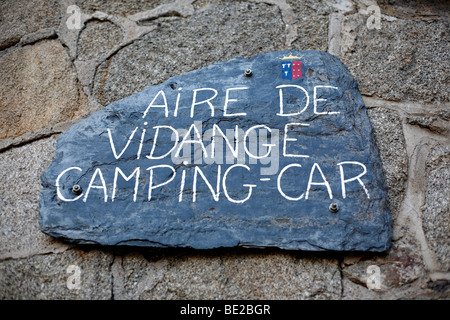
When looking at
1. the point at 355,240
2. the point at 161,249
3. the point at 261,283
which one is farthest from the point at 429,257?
the point at 161,249

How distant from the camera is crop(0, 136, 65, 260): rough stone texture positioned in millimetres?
1305

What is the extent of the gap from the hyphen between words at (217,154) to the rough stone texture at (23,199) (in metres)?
0.14

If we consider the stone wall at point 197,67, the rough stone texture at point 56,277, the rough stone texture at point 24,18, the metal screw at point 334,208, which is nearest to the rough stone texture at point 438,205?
the stone wall at point 197,67

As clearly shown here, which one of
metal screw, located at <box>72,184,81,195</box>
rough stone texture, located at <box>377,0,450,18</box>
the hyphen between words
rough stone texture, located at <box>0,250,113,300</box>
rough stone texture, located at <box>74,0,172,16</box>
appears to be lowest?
rough stone texture, located at <box>0,250,113,300</box>

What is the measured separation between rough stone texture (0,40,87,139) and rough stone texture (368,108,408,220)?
3.31 feet

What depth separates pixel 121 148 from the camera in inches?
53.8

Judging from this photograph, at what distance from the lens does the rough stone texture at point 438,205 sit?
48.2 inches

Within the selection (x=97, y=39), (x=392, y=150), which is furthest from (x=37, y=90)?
(x=392, y=150)

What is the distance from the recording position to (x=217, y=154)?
1336 mm

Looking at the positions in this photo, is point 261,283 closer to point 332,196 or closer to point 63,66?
point 332,196

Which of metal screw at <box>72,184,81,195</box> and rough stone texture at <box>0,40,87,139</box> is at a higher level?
rough stone texture at <box>0,40,87,139</box>

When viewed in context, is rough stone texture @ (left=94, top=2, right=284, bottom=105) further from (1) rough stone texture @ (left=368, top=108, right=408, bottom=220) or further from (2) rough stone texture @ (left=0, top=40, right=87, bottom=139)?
(1) rough stone texture @ (left=368, top=108, right=408, bottom=220)

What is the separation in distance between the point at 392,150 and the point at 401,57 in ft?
1.18

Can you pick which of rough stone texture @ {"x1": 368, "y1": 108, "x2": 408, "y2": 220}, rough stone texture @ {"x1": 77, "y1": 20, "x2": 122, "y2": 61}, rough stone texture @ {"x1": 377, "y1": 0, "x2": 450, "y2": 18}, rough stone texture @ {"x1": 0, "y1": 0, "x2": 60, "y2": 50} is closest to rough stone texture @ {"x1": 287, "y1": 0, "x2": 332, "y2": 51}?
Answer: rough stone texture @ {"x1": 377, "y1": 0, "x2": 450, "y2": 18}
